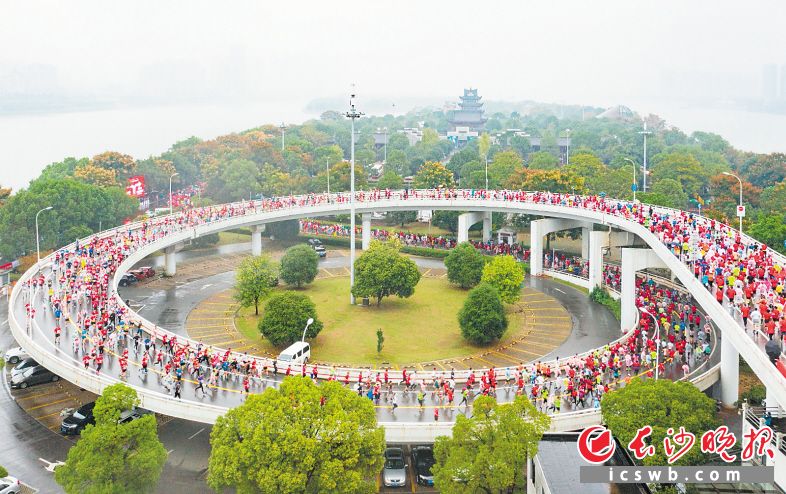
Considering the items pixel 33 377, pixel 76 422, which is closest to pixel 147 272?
pixel 33 377

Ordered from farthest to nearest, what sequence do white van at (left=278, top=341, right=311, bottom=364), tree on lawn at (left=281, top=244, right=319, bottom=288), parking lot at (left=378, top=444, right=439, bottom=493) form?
tree on lawn at (left=281, top=244, right=319, bottom=288)
white van at (left=278, top=341, right=311, bottom=364)
parking lot at (left=378, top=444, right=439, bottom=493)

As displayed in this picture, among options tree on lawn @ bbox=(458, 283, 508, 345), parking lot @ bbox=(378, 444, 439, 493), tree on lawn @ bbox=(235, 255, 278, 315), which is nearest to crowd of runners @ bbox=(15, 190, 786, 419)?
parking lot @ bbox=(378, 444, 439, 493)

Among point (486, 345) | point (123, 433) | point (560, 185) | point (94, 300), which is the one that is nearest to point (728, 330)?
point (486, 345)

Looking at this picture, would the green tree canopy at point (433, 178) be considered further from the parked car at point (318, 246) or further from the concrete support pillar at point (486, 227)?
the parked car at point (318, 246)

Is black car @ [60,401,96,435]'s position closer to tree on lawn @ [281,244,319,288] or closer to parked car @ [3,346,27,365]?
parked car @ [3,346,27,365]

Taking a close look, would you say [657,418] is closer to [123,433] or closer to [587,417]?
[587,417]

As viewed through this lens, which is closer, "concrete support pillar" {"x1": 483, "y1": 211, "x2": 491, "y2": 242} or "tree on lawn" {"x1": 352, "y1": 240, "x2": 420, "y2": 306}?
"tree on lawn" {"x1": 352, "y1": 240, "x2": 420, "y2": 306}
